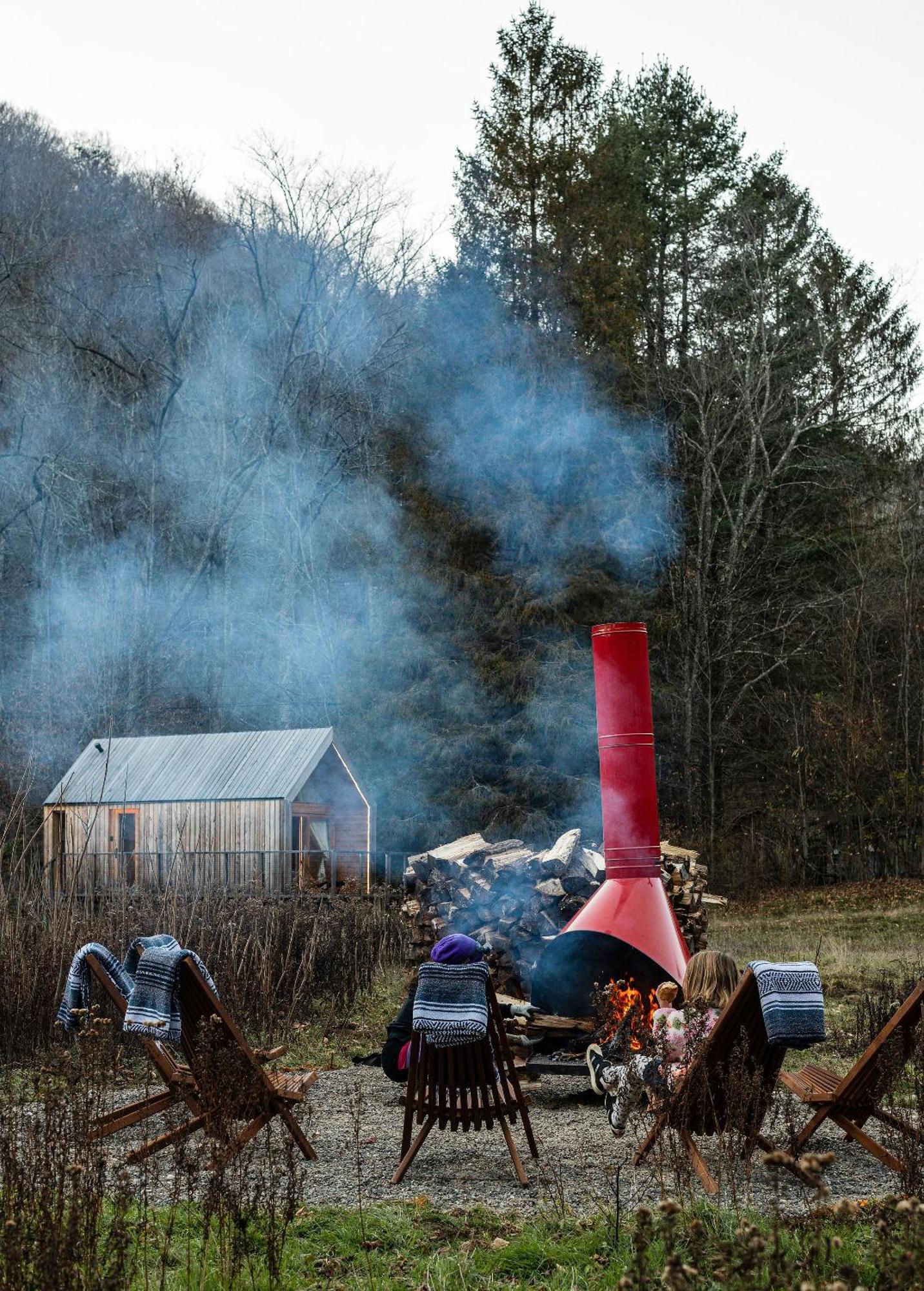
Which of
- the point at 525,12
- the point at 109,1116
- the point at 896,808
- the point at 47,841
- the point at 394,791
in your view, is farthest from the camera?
the point at 525,12

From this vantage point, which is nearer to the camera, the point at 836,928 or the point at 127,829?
the point at 836,928

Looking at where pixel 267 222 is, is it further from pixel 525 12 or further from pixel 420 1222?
pixel 420 1222

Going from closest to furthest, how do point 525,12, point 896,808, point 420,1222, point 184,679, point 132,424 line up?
point 420,1222 → point 896,808 → point 525,12 → point 184,679 → point 132,424

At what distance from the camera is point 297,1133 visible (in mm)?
4922

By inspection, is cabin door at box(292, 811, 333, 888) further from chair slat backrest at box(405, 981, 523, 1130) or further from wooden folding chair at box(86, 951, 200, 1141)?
chair slat backrest at box(405, 981, 523, 1130)

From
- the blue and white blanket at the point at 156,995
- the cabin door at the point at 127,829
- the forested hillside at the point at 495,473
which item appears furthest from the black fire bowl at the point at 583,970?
the forested hillside at the point at 495,473

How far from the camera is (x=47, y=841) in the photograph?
1981 cm

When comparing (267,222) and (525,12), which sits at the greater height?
(525,12)

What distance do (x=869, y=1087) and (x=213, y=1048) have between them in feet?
7.93

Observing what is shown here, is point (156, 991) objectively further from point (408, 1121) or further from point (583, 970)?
point (583, 970)

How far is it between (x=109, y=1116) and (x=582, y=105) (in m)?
23.9

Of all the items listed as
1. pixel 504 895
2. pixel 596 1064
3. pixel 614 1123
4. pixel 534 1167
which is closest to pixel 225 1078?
pixel 534 1167

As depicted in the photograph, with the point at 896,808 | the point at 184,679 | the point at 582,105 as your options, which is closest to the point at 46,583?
the point at 184,679

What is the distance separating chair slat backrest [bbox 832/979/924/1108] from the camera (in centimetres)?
467
